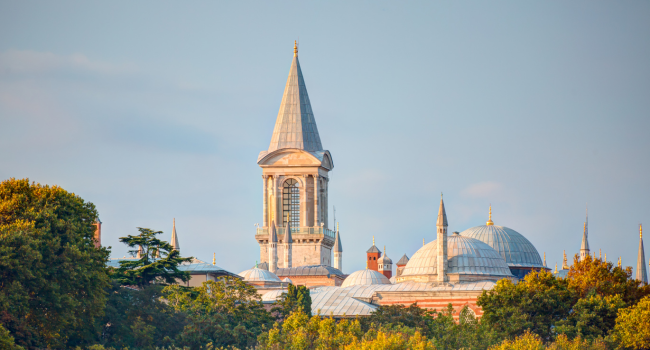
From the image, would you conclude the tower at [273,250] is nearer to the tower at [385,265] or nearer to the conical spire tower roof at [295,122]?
the conical spire tower roof at [295,122]

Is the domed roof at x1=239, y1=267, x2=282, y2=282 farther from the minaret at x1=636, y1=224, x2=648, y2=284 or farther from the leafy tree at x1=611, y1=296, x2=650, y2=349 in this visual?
the minaret at x1=636, y1=224, x2=648, y2=284

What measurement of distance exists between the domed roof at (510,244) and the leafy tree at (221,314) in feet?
93.8

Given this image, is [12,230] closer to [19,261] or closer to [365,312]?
[19,261]

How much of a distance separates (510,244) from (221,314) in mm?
36142

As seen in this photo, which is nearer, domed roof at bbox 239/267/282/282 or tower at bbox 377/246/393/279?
domed roof at bbox 239/267/282/282

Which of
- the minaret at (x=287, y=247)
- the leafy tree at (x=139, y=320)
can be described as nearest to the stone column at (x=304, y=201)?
the minaret at (x=287, y=247)

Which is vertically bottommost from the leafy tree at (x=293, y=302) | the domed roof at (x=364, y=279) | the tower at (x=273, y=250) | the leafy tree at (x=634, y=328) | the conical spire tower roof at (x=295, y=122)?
the leafy tree at (x=634, y=328)

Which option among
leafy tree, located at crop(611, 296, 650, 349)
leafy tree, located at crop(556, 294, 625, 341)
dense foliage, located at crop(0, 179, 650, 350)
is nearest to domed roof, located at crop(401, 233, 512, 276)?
dense foliage, located at crop(0, 179, 650, 350)

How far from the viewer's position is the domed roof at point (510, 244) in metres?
86.2

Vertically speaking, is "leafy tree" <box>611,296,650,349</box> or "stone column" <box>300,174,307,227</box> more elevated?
"stone column" <box>300,174,307,227</box>

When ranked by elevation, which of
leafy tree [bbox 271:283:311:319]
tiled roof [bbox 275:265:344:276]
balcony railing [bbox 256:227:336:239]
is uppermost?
balcony railing [bbox 256:227:336:239]

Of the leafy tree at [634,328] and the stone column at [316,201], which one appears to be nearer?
the leafy tree at [634,328]

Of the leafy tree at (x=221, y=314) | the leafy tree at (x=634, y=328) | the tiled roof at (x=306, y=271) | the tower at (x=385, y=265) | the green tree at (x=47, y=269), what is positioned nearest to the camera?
the green tree at (x=47, y=269)

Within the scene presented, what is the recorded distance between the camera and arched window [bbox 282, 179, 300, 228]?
102 meters
